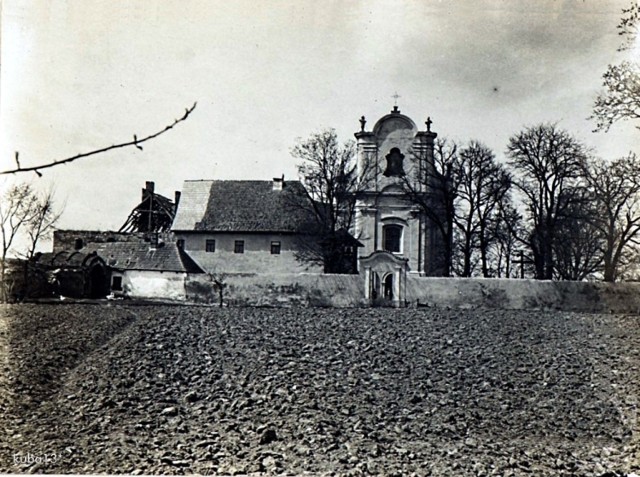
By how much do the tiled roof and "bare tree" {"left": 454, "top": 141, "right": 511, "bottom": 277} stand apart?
1.88 meters

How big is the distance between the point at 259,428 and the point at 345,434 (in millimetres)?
557

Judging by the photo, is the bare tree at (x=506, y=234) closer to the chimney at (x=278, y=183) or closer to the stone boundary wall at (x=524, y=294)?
the stone boundary wall at (x=524, y=294)

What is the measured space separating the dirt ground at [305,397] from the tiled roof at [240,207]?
1.15 metres

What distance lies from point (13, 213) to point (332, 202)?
15.0 ft

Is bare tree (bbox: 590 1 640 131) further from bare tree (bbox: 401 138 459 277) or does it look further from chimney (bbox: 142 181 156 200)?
chimney (bbox: 142 181 156 200)

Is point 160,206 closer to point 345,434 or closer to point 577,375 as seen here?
point 345,434

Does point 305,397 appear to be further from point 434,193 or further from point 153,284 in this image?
point 434,193

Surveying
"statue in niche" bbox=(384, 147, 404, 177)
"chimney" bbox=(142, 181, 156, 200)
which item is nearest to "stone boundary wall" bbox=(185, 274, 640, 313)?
"statue in niche" bbox=(384, 147, 404, 177)

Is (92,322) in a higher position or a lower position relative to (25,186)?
lower

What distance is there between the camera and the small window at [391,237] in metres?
7.94

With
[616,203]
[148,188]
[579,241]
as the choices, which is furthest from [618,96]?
[148,188]

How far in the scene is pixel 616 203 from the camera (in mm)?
4352

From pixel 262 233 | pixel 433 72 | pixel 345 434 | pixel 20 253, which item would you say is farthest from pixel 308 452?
pixel 262 233

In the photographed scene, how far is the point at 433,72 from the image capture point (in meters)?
3.98
